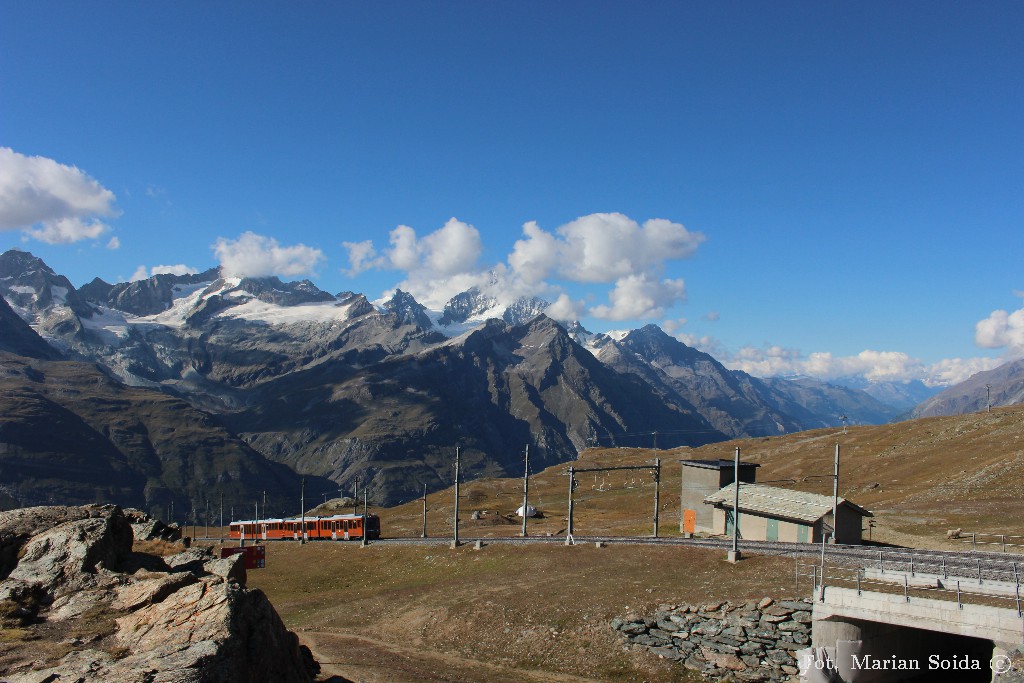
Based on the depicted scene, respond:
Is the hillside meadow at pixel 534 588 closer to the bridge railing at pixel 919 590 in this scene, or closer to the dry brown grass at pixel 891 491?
the dry brown grass at pixel 891 491

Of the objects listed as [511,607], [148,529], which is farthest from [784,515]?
[148,529]

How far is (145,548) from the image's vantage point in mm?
39062

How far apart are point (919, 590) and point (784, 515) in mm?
29240

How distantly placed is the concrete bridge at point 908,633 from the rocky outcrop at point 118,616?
24.8 meters

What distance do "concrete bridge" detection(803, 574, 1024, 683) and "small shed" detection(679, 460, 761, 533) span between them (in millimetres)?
36852

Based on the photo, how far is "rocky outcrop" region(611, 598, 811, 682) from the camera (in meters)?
34.9

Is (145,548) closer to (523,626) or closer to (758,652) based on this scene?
(523,626)

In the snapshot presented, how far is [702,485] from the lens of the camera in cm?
7681

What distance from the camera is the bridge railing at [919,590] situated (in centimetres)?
3175

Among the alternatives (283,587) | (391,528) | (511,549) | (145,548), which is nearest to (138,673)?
(145,548)

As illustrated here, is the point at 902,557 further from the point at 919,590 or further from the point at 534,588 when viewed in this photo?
the point at 534,588

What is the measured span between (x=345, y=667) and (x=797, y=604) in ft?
77.5

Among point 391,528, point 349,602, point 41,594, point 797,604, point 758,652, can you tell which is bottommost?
point 391,528

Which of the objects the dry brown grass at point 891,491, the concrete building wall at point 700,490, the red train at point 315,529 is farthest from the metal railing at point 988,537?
the red train at point 315,529
